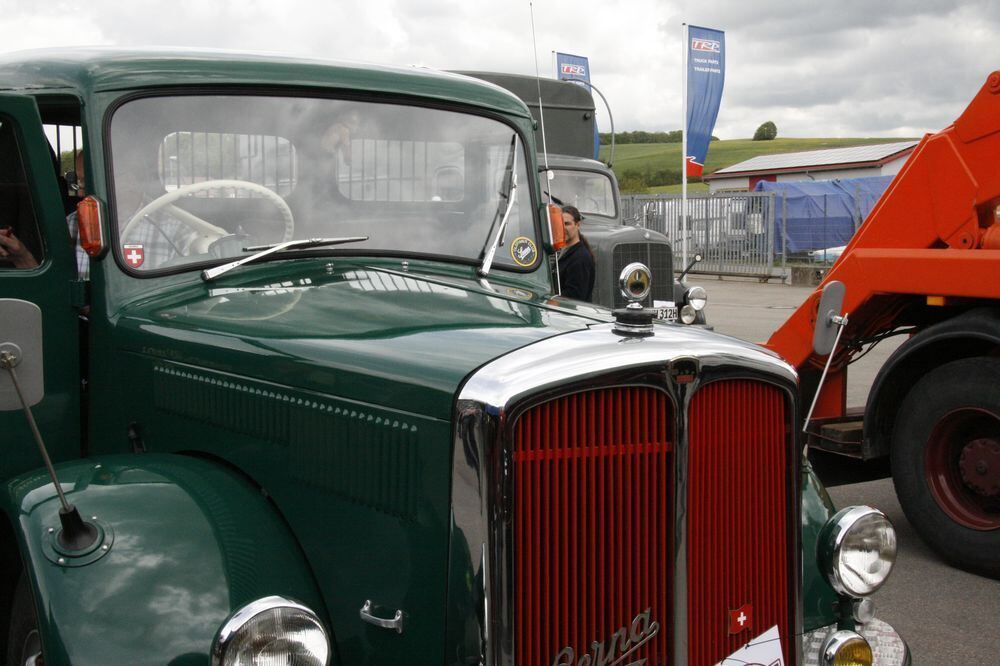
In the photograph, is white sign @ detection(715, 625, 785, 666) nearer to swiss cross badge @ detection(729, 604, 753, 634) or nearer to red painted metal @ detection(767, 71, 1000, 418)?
swiss cross badge @ detection(729, 604, 753, 634)

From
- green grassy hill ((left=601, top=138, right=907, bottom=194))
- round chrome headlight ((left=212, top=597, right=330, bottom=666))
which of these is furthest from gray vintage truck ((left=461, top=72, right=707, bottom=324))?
green grassy hill ((left=601, top=138, right=907, bottom=194))

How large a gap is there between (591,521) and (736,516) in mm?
513

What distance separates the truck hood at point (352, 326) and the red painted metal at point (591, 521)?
0.25 m

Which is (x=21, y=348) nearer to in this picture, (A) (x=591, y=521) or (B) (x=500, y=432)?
(B) (x=500, y=432)

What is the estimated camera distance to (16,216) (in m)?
3.76

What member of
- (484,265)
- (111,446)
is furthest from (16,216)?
(484,265)

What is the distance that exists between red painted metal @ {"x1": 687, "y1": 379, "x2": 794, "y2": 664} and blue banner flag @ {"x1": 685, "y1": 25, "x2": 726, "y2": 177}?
1556cm

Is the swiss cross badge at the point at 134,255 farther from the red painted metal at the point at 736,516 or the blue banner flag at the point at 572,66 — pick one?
the blue banner flag at the point at 572,66

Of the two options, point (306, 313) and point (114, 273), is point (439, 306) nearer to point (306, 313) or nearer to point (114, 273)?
point (306, 313)

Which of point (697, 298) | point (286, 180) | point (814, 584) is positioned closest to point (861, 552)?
point (814, 584)

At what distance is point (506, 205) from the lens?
4.14m

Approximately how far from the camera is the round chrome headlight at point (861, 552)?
3.12 metres

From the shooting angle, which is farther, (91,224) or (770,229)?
(770,229)

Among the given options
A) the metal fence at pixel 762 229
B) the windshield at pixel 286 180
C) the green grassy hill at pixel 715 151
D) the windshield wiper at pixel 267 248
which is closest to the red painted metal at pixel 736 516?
the windshield at pixel 286 180
